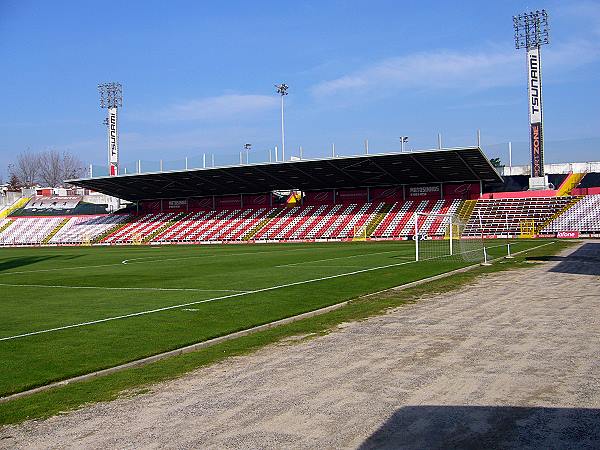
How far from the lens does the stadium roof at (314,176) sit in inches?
2438

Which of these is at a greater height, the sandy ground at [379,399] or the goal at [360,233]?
the goal at [360,233]

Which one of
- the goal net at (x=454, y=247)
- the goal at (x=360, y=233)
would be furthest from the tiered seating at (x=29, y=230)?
the goal net at (x=454, y=247)

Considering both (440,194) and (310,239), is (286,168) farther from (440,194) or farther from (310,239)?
(440,194)

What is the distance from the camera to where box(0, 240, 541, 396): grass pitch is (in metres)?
10.5

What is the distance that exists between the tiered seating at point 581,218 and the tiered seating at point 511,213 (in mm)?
1119

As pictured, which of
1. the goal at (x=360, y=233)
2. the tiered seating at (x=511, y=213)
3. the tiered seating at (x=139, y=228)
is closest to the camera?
the tiered seating at (x=511, y=213)

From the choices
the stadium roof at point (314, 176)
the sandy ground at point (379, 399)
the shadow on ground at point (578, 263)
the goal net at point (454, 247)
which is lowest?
the sandy ground at point (379, 399)

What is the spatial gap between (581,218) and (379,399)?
58677 mm

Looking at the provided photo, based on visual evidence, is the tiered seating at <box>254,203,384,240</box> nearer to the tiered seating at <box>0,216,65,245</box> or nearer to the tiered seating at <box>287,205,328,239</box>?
the tiered seating at <box>287,205,328,239</box>

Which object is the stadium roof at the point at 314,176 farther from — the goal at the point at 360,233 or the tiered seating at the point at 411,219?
the goal at the point at 360,233

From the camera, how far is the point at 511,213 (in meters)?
64.0

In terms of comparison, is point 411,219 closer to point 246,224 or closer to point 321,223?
point 321,223

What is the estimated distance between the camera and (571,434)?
610 centimetres

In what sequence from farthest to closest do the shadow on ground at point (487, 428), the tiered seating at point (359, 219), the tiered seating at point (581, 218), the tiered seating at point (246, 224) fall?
the tiered seating at point (246, 224)
the tiered seating at point (359, 219)
the tiered seating at point (581, 218)
the shadow on ground at point (487, 428)
